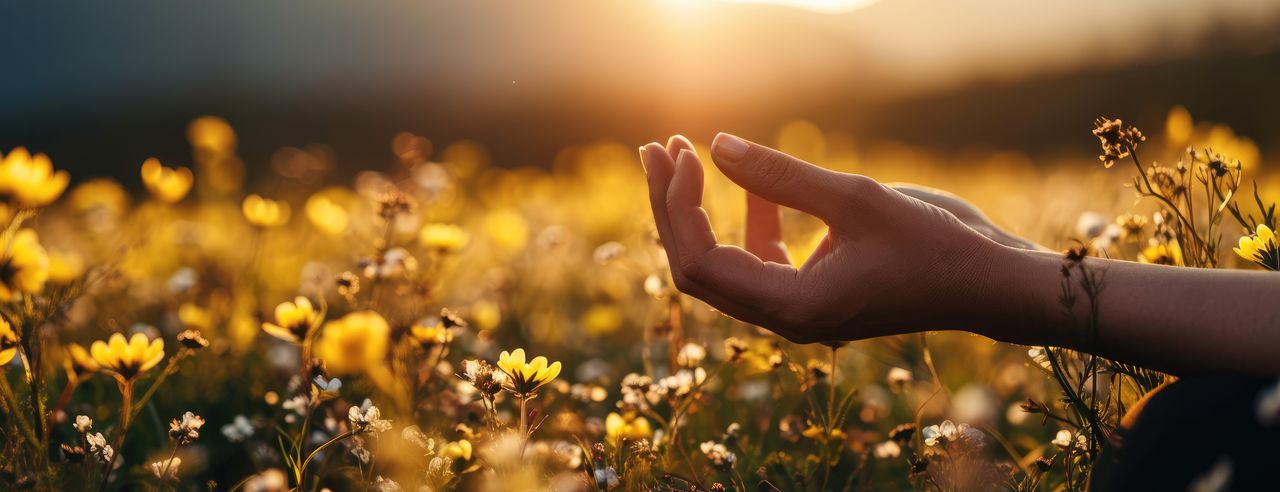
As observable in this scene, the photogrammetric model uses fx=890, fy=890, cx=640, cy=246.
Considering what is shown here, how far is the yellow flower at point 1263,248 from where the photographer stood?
4.50 ft

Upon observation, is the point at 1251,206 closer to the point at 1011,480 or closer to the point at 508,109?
the point at 1011,480

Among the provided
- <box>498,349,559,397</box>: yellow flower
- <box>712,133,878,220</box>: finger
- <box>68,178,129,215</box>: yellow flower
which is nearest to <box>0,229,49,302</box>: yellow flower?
<box>498,349,559,397</box>: yellow flower

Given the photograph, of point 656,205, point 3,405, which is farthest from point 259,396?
point 656,205

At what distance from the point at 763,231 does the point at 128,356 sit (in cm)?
121

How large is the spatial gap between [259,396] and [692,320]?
137 cm

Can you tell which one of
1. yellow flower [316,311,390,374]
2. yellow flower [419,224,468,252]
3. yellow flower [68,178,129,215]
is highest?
yellow flower [316,311,390,374]

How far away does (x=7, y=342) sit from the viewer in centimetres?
155

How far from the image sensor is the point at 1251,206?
3.81 metres

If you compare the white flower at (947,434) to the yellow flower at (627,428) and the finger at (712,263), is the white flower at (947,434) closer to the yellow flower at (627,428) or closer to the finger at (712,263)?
the finger at (712,263)

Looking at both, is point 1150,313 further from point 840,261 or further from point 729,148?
point 729,148

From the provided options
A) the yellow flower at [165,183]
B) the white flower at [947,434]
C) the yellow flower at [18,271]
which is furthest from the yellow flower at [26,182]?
the white flower at [947,434]

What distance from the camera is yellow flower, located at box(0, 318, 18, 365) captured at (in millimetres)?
1414

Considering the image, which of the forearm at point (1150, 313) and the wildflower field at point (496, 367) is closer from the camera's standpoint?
the forearm at point (1150, 313)

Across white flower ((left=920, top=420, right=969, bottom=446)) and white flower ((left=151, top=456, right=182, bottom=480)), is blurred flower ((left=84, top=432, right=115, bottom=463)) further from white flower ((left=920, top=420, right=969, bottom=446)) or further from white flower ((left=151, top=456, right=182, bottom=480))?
white flower ((left=920, top=420, right=969, bottom=446))
